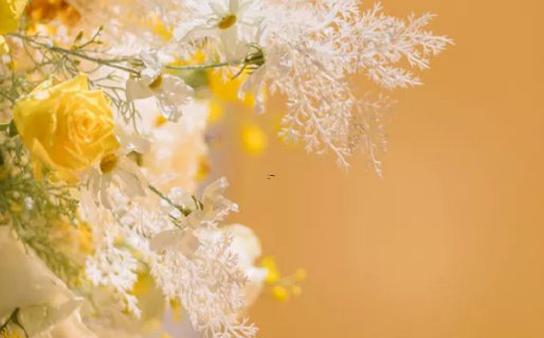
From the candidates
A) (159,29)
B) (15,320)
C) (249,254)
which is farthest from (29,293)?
(249,254)

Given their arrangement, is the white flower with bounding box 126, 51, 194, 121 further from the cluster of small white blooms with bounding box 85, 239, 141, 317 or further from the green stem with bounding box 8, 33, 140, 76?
the cluster of small white blooms with bounding box 85, 239, 141, 317

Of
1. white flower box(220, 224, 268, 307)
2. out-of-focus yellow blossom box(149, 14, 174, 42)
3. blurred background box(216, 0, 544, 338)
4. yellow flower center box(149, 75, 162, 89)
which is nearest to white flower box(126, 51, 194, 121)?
yellow flower center box(149, 75, 162, 89)

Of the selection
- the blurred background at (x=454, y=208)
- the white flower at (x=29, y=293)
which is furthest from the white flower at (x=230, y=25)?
the blurred background at (x=454, y=208)

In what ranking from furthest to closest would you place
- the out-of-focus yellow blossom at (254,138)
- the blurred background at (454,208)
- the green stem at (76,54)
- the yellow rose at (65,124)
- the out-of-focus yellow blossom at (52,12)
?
the out-of-focus yellow blossom at (254,138) < the blurred background at (454,208) < the out-of-focus yellow blossom at (52,12) < the green stem at (76,54) < the yellow rose at (65,124)

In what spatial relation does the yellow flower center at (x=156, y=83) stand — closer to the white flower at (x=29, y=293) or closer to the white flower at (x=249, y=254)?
the white flower at (x=29, y=293)

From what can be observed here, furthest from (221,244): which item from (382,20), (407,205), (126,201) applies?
(407,205)

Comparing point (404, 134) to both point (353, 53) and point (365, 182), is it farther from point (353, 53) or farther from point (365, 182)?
point (353, 53)

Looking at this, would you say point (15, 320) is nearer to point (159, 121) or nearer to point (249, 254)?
point (159, 121)
